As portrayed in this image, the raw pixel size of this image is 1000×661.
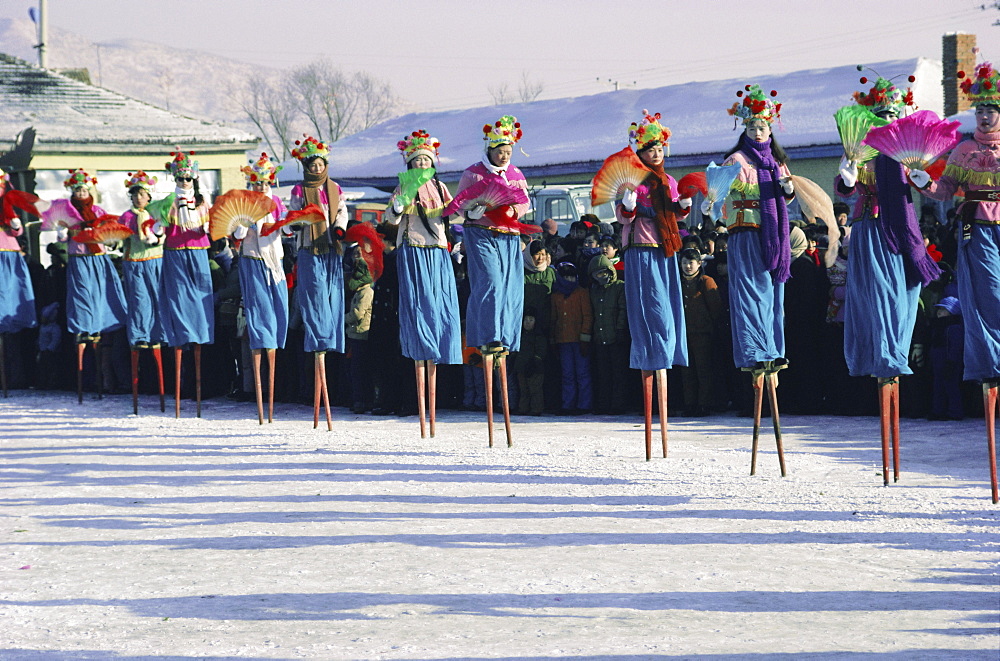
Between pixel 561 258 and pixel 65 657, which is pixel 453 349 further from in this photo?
pixel 65 657

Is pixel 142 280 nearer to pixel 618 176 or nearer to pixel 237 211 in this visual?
pixel 237 211

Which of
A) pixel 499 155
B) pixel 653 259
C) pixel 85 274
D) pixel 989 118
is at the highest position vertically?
pixel 499 155

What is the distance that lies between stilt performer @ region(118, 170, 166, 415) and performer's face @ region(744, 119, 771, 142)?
641cm

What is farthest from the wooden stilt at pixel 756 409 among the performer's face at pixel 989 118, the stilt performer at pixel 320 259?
the stilt performer at pixel 320 259

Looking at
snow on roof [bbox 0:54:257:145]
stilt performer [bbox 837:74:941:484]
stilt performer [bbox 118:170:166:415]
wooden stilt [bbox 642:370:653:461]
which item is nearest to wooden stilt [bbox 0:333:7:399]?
stilt performer [bbox 118:170:166:415]

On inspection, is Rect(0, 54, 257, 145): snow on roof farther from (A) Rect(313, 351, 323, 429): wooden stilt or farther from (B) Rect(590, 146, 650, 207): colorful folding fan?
(B) Rect(590, 146, 650, 207): colorful folding fan

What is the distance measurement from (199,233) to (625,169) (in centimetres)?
484

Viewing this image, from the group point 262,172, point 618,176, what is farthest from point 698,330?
point 262,172

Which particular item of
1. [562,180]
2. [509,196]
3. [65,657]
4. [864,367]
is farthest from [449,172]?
[65,657]

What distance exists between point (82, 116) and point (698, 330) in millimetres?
20656

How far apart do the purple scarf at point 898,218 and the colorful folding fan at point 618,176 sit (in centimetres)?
164

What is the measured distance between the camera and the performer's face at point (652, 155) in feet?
27.5

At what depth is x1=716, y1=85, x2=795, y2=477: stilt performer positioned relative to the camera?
768 cm

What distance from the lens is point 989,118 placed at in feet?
22.9
